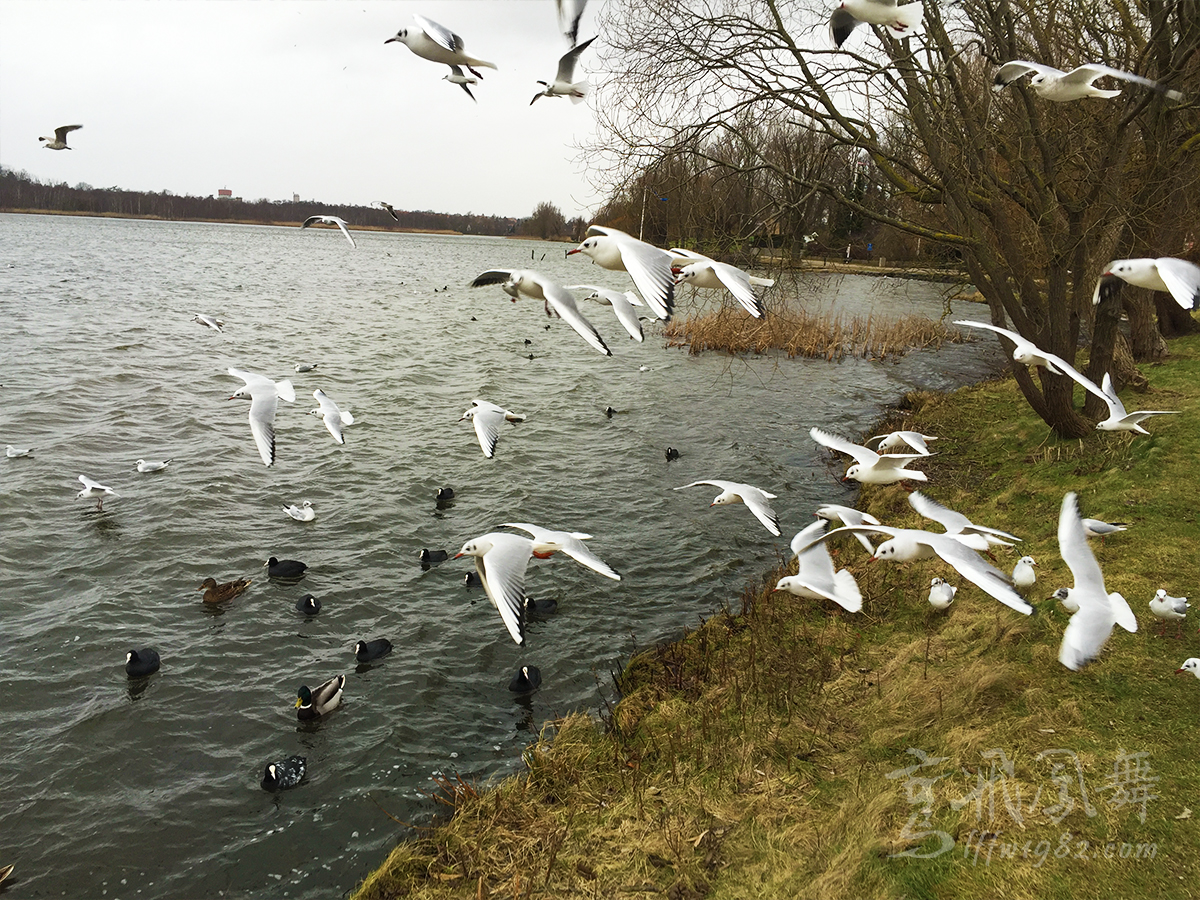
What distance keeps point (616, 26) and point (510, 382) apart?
10.8 meters

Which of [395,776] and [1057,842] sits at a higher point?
[1057,842]

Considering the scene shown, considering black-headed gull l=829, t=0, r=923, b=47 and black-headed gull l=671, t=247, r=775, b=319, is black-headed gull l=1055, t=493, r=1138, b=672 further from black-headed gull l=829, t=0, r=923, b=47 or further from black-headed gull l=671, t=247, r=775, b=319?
black-headed gull l=829, t=0, r=923, b=47

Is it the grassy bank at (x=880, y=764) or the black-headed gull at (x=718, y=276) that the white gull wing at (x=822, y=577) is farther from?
the black-headed gull at (x=718, y=276)

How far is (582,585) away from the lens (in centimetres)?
884

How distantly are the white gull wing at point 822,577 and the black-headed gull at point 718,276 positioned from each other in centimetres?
178

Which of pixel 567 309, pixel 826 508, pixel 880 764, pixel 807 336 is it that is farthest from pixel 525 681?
pixel 807 336

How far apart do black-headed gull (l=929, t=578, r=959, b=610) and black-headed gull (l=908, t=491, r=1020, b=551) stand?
0.74 meters

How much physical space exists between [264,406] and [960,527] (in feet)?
24.0

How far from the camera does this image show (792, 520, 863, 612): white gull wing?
5344 mm

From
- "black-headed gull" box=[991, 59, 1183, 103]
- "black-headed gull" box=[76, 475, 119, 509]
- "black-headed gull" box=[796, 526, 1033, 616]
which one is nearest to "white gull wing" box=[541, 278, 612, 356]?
"black-headed gull" box=[796, 526, 1033, 616]

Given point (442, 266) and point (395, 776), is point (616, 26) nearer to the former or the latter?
point (395, 776)

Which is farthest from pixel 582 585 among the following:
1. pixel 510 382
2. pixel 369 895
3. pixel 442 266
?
pixel 442 266

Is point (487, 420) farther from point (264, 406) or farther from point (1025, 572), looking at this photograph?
point (1025, 572)

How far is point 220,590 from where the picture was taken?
314 inches
